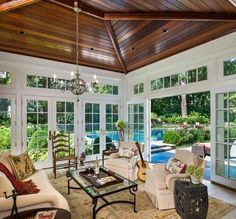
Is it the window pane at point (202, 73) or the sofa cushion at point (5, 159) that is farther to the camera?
the window pane at point (202, 73)

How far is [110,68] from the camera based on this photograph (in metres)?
6.55

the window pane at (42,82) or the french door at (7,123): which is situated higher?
the window pane at (42,82)

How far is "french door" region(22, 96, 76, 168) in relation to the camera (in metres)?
5.14

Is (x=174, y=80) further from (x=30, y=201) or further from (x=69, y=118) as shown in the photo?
(x=30, y=201)

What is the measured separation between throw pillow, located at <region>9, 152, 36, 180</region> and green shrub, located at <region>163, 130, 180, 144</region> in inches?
318

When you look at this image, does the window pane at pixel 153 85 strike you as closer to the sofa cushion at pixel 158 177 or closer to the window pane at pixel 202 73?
the window pane at pixel 202 73

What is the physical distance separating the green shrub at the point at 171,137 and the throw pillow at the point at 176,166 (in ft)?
22.6

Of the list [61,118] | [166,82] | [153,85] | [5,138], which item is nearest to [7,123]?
[5,138]

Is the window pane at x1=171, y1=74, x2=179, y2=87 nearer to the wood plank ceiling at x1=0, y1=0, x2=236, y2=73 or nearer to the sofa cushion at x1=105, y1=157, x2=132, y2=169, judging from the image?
the wood plank ceiling at x1=0, y1=0, x2=236, y2=73

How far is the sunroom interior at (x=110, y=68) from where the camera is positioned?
3.58 meters

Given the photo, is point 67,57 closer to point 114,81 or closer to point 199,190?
point 114,81

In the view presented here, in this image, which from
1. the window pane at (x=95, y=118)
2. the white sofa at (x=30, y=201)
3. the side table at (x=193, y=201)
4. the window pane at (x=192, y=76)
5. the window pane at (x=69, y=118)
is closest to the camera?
the white sofa at (x=30, y=201)

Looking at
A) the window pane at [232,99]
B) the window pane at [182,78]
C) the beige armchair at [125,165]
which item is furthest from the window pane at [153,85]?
the window pane at [232,99]

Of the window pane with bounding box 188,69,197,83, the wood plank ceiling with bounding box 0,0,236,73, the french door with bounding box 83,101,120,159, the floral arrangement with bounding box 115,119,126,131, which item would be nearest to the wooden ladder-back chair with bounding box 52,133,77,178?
the french door with bounding box 83,101,120,159
